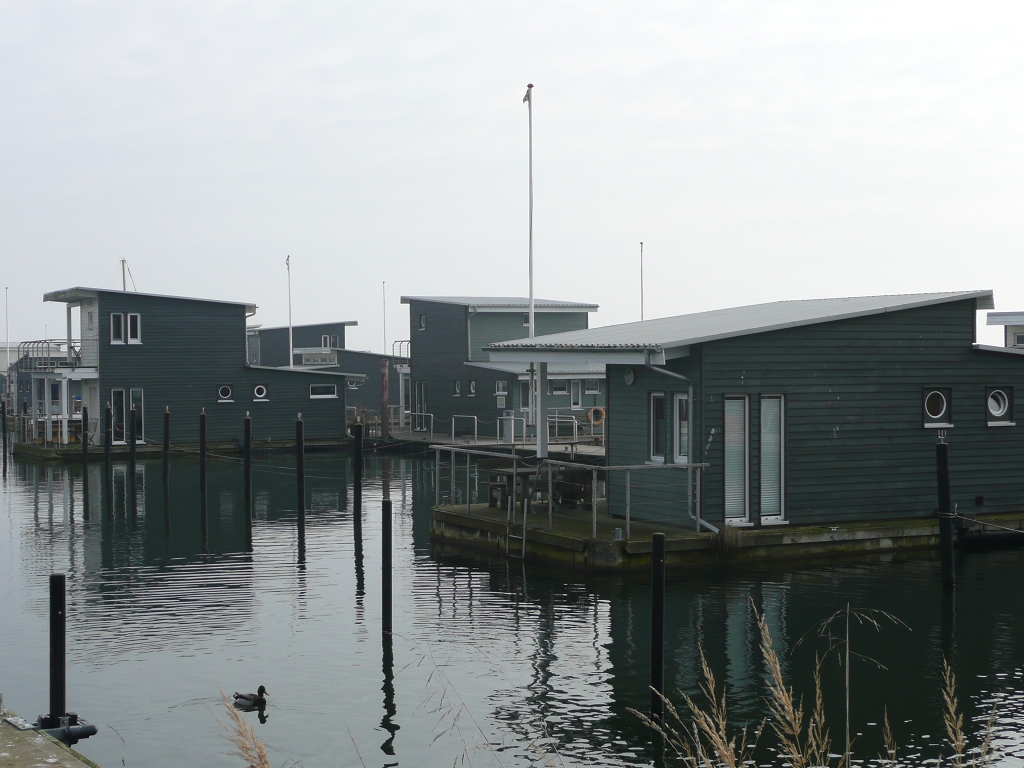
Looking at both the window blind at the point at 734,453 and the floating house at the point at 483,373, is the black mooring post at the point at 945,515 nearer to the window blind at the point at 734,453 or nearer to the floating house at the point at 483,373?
the window blind at the point at 734,453

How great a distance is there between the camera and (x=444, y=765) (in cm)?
1104

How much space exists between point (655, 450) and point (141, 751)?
11.9 m

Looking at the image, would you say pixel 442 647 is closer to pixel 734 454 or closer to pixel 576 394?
pixel 734 454

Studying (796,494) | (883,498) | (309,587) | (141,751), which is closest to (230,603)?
(309,587)

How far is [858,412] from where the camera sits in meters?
21.1

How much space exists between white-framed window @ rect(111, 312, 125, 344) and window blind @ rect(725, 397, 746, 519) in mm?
31879

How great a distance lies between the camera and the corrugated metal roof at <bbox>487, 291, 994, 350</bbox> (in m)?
20.2

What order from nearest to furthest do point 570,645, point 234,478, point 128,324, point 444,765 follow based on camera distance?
point 444,765 < point 570,645 < point 234,478 < point 128,324

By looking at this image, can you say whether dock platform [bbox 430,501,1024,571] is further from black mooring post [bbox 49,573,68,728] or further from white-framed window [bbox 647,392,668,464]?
black mooring post [bbox 49,573,68,728]

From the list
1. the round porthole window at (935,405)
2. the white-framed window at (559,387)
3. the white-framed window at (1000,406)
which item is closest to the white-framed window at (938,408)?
the round porthole window at (935,405)

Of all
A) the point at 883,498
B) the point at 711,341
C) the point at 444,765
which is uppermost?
the point at 711,341

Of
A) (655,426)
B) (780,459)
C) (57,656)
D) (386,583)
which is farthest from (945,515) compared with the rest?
(57,656)

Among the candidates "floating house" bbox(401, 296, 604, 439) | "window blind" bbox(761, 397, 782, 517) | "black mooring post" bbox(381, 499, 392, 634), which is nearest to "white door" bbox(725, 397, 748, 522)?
→ "window blind" bbox(761, 397, 782, 517)

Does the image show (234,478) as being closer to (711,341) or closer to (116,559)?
(116,559)
